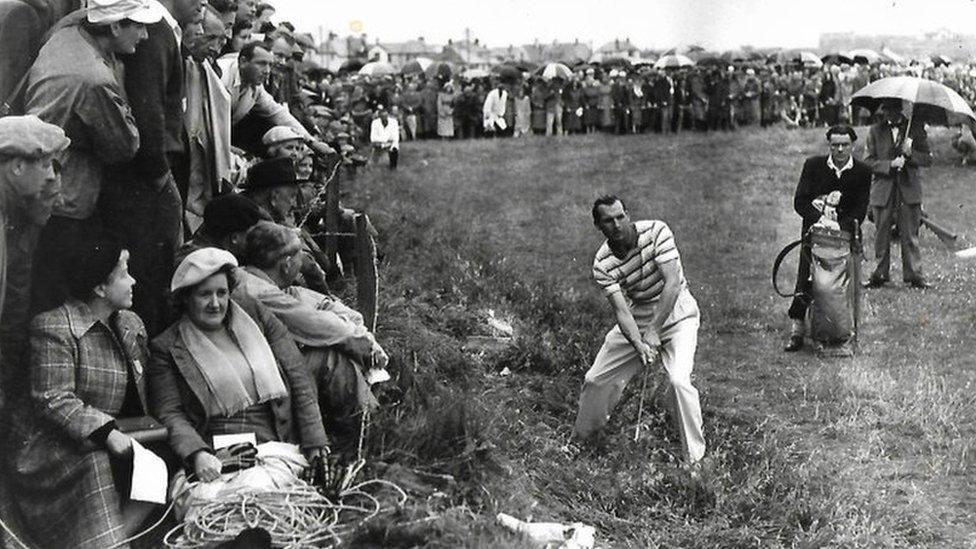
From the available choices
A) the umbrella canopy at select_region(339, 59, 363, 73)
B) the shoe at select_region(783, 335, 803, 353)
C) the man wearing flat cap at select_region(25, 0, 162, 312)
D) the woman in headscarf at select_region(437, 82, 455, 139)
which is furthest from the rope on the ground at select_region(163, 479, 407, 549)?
the umbrella canopy at select_region(339, 59, 363, 73)

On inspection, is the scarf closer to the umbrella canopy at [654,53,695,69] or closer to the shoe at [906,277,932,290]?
the shoe at [906,277,932,290]

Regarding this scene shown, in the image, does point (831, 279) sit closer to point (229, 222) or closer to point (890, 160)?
point (890, 160)

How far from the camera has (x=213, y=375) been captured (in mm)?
5012

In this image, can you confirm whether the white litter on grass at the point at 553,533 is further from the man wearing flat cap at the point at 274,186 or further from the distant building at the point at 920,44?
the distant building at the point at 920,44

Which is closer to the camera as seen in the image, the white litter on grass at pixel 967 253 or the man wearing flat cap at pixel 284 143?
the man wearing flat cap at pixel 284 143

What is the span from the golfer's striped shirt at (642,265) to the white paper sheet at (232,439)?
283 cm

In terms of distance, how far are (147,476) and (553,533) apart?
5.93ft

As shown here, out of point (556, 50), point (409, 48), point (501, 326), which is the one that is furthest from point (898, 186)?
point (409, 48)

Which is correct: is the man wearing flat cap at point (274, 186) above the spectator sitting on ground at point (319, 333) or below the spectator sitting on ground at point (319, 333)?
above

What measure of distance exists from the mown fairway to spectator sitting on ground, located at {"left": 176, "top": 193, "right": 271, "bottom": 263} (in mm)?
1259

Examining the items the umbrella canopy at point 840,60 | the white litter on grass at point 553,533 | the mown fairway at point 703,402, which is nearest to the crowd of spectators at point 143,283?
the mown fairway at point 703,402

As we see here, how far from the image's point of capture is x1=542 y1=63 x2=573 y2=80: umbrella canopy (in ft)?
99.9

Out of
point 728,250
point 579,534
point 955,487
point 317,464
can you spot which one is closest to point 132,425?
point 317,464

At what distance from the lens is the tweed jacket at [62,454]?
4359 mm
